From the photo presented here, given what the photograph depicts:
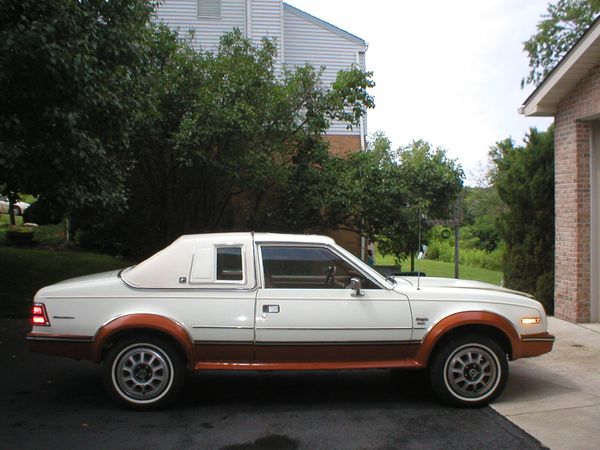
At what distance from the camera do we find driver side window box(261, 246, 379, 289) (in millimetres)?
5652

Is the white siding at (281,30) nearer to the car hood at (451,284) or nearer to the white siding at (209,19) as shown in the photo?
the white siding at (209,19)

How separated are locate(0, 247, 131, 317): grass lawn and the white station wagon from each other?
5.70 meters

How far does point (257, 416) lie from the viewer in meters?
5.38

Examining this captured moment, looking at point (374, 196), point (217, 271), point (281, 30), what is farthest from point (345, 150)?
point (217, 271)

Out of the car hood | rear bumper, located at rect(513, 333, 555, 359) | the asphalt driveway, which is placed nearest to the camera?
the asphalt driveway

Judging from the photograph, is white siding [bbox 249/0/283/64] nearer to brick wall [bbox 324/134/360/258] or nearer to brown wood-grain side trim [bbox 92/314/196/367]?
brick wall [bbox 324/134/360/258]

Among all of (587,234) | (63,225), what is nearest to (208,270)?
(587,234)

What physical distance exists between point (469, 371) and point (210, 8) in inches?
643

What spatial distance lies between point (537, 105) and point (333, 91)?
4.80m

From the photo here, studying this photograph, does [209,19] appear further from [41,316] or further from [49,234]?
[41,316]

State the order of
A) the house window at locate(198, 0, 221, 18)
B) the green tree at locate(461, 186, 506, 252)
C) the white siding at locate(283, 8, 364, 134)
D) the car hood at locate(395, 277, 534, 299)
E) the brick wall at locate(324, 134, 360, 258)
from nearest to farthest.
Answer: the car hood at locate(395, 277, 534, 299) → the brick wall at locate(324, 134, 360, 258) → the house window at locate(198, 0, 221, 18) → the white siding at locate(283, 8, 364, 134) → the green tree at locate(461, 186, 506, 252)

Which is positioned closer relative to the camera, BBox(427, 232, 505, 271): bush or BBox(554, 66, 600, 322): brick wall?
BBox(554, 66, 600, 322): brick wall

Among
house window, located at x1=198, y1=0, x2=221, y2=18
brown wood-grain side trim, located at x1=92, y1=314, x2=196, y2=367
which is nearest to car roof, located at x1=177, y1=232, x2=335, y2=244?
brown wood-grain side trim, located at x1=92, y1=314, x2=196, y2=367

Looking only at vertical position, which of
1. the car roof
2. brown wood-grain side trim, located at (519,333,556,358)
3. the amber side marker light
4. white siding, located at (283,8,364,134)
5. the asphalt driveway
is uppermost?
white siding, located at (283,8,364,134)
